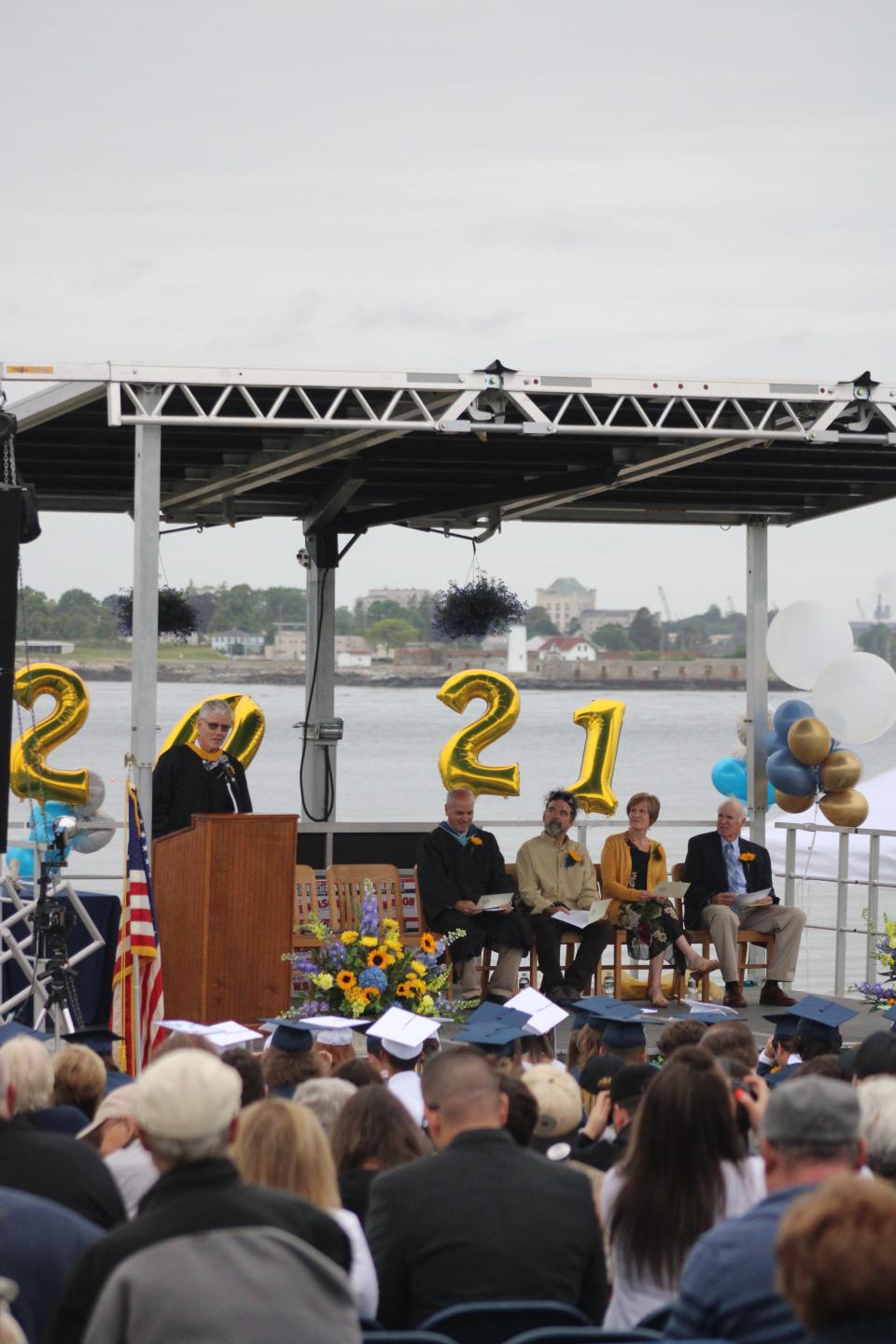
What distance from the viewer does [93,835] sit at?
12.8 meters

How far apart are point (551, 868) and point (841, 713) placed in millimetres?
2606

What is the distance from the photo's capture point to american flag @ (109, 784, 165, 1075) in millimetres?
8109

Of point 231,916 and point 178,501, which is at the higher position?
point 178,501

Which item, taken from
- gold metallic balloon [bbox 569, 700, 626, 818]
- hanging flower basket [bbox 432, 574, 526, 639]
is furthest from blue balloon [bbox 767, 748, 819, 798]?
hanging flower basket [bbox 432, 574, 526, 639]

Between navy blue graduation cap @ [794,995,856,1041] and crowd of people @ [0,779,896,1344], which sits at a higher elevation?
crowd of people @ [0,779,896,1344]

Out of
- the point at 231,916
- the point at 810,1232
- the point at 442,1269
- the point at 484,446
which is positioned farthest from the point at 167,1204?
the point at 484,446

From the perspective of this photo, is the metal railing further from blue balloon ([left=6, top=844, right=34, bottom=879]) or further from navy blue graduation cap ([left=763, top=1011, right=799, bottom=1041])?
blue balloon ([left=6, top=844, right=34, bottom=879])

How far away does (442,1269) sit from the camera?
3.41 meters

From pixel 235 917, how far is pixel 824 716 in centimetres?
543

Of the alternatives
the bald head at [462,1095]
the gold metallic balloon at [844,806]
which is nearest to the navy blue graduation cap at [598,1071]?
the bald head at [462,1095]

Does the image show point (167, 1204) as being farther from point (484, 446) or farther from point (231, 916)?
point (484, 446)

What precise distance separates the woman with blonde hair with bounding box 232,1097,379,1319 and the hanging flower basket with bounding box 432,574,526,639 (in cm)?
1020

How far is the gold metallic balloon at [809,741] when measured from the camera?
39.8ft

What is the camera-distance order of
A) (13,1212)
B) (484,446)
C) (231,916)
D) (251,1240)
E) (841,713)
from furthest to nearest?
(841,713)
(484,446)
(231,916)
(13,1212)
(251,1240)
